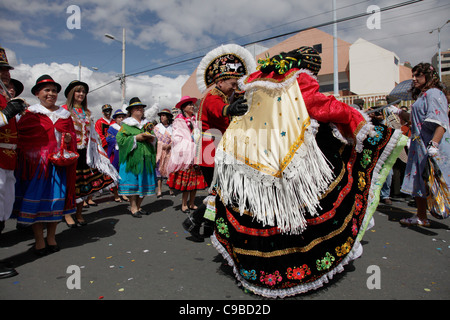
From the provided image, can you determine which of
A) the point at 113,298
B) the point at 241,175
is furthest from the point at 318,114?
the point at 113,298

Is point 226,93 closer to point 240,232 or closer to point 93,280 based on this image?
point 240,232

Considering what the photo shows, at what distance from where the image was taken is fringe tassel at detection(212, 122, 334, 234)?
2201 mm

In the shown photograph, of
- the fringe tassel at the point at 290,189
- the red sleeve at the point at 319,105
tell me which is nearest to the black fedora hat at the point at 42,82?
the fringe tassel at the point at 290,189

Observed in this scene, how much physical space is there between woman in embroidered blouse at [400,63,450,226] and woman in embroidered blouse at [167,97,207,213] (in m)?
3.49

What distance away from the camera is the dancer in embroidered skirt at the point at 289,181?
87.8 inches

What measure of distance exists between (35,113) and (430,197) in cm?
529

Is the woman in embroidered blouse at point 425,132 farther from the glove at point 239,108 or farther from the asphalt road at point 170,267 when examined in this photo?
the glove at point 239,108

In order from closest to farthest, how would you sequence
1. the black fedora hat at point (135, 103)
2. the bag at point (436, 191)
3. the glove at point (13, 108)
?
the glove at point (13, 108) < the bag at point (436, 191) < the black fedora hat at point (135, 103)

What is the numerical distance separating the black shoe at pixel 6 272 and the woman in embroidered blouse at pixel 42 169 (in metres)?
0.51

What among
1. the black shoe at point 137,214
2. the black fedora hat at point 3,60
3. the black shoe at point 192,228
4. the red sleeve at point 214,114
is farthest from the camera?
the black shoe at point 137,214

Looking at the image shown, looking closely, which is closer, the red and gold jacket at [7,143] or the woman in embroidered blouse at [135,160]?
the red and gold jacket at [7,143]

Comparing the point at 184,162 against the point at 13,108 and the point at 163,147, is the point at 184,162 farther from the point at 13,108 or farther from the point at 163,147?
the point at 13,108

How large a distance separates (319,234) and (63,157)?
2977 mm

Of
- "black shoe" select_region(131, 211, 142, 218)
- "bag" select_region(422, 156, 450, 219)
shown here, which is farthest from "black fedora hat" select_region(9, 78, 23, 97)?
"bag" select_region(422, 156, 450, 219)
